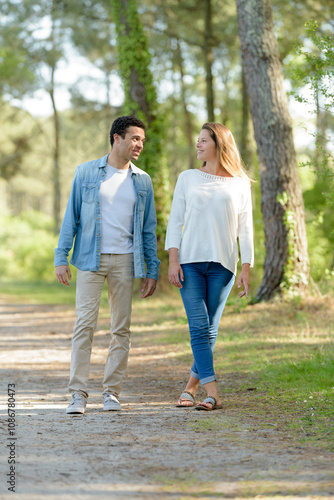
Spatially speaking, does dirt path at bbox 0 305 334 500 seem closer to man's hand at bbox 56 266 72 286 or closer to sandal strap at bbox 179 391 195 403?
sandal strap at bbox 179 391 195 403

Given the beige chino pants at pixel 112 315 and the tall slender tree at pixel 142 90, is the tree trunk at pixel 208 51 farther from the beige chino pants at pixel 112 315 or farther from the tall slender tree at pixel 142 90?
the beige chino pants at pixel 112 315

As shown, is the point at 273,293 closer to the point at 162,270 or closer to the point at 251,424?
the point at 162,270

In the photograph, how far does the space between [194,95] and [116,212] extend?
2883cm

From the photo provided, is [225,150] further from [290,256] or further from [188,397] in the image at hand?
[290,256]

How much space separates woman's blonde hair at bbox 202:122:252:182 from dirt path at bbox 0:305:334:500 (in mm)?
1932

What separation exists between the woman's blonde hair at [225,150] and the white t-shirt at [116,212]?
2.56 ft

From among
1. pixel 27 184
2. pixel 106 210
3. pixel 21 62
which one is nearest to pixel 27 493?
pixel 106 210

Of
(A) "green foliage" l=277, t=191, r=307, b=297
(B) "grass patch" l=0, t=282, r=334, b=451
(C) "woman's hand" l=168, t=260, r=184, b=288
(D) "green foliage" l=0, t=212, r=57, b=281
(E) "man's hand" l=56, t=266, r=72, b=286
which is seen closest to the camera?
(B) "grass patch" l=0, t=282, r=334, b=451

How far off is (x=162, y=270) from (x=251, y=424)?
10.7 meters

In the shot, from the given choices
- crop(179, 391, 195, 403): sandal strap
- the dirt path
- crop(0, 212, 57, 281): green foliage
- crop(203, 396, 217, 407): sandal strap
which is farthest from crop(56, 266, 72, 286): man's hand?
crop(0, 212, 57, 281): green foliage

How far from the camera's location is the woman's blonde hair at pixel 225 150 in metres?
5.38

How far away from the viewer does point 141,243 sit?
5512mm

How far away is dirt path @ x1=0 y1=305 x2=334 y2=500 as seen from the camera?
333 centimetres

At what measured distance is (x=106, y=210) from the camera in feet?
17.9
